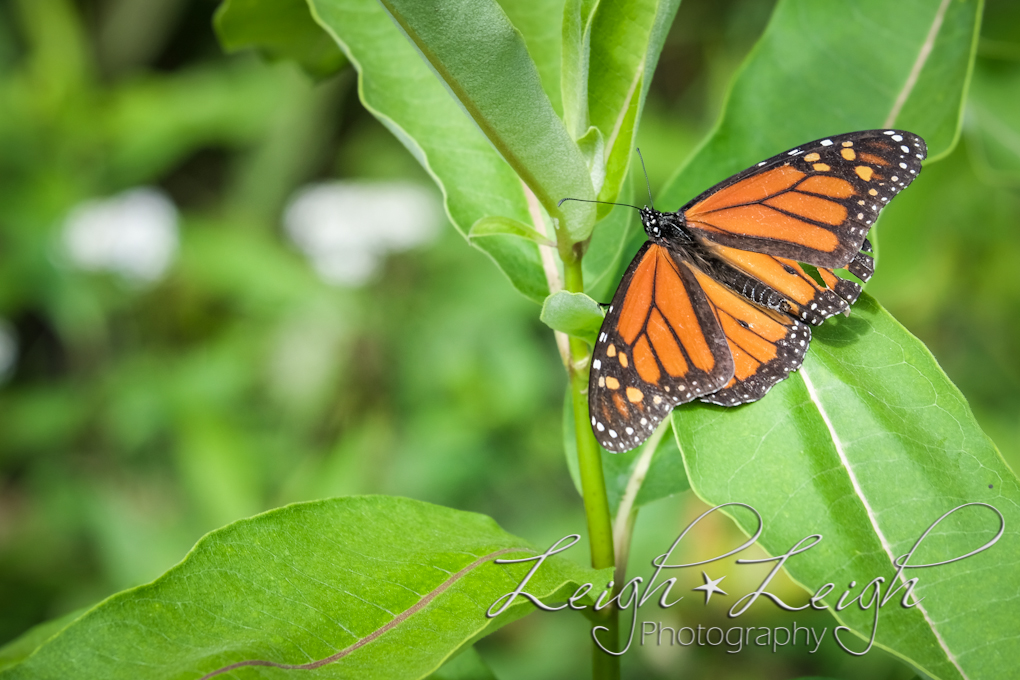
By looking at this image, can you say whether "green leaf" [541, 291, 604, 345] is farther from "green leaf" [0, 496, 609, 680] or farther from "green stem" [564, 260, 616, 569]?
"green leaf" [0, 496, 609, 680]

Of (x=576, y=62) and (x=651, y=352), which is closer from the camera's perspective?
(x=576, y=62)

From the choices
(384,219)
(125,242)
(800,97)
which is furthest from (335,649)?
(125,242)

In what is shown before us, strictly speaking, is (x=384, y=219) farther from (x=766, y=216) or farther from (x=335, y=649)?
(x=335, y=649)

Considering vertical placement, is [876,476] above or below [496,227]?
below

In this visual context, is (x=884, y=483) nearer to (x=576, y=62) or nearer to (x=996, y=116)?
(x=576, y=62)

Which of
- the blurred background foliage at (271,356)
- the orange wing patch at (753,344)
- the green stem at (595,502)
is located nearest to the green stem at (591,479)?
the green stem at (595,502)

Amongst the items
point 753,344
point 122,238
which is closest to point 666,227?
point 753,344
